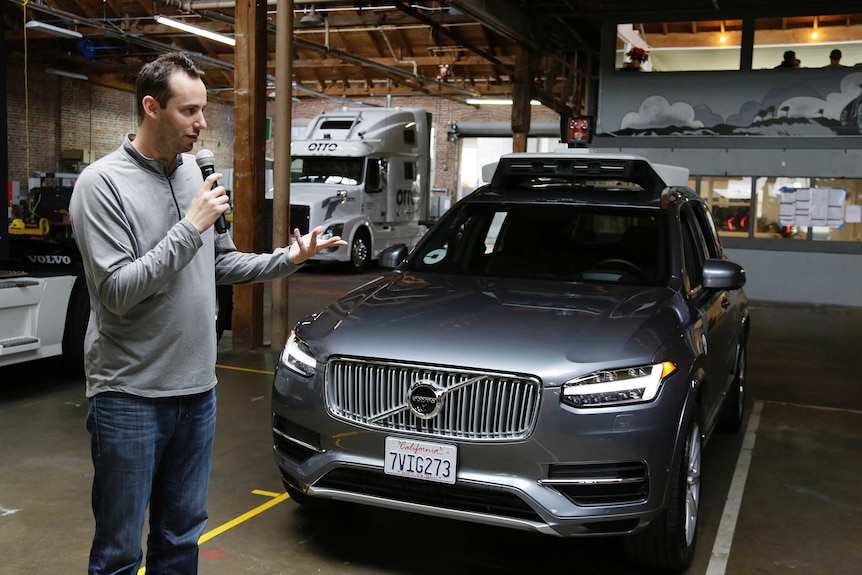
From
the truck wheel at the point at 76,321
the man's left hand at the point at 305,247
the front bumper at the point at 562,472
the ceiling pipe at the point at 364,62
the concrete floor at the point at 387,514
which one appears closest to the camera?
the man's left hand at the point at 305,247

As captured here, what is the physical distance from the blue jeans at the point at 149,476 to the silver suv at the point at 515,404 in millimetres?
934

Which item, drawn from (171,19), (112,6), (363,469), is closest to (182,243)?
(363,469)

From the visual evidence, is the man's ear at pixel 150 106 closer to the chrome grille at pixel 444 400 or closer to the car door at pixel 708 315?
the chrome grille at pixel 444 400

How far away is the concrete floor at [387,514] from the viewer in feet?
12.3

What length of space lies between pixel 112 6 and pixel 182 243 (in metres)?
17.7

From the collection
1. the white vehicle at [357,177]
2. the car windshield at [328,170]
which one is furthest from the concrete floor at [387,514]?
the car windshield at [328,170]

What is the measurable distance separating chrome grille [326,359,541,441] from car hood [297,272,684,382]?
53mm

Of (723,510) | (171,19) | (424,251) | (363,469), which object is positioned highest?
(171,19)

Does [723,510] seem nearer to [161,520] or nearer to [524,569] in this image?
[524,569]

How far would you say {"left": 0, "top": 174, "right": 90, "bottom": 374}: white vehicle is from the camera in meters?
6.05

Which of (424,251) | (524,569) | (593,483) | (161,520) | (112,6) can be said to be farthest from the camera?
(112,6)

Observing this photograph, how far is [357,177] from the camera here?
1792 centimetres

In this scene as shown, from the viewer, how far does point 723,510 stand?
4.52m

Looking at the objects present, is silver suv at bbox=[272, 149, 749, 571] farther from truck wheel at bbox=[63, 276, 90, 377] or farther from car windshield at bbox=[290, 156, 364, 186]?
car windshield at bbox=[290, 156, 364, 186]
